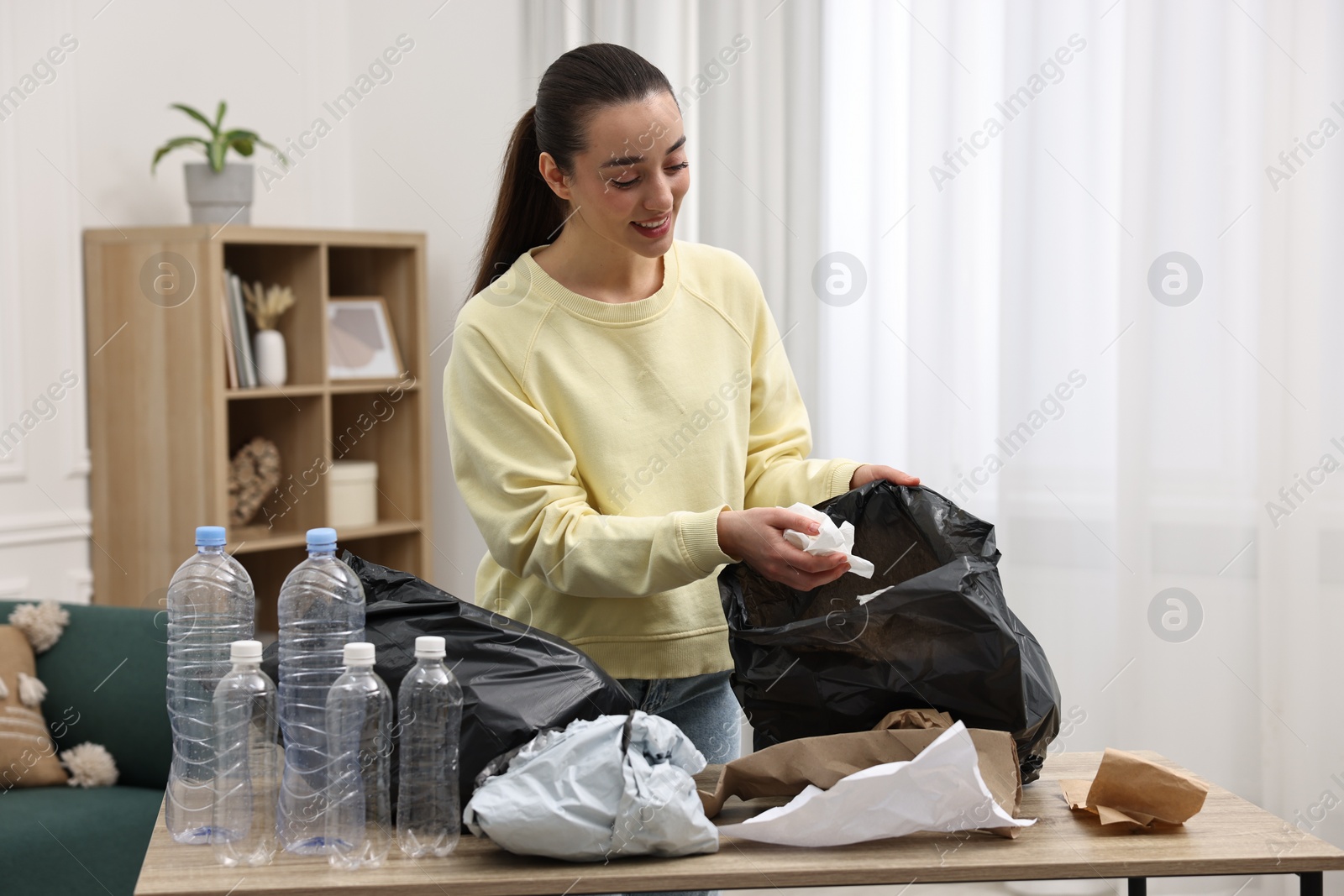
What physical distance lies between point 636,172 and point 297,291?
7.19ft

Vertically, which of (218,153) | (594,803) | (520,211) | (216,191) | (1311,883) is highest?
(218,153)

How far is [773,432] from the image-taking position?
1862 millimetres

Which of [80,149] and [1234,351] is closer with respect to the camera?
[1234,351]

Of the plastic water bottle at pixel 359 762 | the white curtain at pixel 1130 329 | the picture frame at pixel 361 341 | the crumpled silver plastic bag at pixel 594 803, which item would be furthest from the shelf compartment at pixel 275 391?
the crumpled silver plastic bag at pixel 594 803

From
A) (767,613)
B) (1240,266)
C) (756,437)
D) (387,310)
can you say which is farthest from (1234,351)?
(387,310)

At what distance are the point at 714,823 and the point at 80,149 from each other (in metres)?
2.78

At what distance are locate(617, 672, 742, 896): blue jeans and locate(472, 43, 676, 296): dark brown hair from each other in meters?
0.64

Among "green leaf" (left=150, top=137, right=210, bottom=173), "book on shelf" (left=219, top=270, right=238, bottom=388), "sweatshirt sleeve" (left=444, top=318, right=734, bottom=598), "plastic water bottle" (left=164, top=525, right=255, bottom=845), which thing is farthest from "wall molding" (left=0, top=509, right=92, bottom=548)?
"sweatshirt sleeve" (left=444, top=318, right=734, bottom=598)

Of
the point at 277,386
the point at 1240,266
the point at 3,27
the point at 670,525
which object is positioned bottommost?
the point at 670,525

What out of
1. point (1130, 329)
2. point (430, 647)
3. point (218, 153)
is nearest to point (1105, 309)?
point (1130, 329)

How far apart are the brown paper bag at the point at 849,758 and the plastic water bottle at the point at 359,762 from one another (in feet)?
1.14

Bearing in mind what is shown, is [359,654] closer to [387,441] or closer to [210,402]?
[210,402]

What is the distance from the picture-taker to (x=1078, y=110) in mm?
2754

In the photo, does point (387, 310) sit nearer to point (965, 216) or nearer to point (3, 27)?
point (3, 27)
